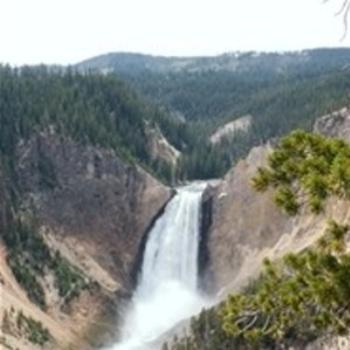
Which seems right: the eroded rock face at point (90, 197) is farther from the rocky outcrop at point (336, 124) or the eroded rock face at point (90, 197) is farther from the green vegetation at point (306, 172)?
the green vegetation at point (306, 172)

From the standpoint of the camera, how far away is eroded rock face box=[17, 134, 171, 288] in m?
106

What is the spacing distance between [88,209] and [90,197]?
1609 mm

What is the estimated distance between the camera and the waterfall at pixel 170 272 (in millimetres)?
95688

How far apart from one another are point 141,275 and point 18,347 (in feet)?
101

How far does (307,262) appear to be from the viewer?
78.1ft

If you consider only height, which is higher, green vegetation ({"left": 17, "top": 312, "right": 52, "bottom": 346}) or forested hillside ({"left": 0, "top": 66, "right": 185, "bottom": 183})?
forested hillside ({"left": 0, "top": 66, "right": 185, "bottom": 183})

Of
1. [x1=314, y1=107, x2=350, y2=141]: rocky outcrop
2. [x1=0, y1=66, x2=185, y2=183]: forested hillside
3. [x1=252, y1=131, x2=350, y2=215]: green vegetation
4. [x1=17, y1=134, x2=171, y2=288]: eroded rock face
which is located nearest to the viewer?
[x1=252, y1=131, x2=350, y2=215]: green vegetation

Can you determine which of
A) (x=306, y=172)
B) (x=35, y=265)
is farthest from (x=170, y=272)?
(x=306, y=172)

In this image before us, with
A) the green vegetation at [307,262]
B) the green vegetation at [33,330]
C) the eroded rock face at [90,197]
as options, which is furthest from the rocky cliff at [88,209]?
the green vegetation at [307,262]

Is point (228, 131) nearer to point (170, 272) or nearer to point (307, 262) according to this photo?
point (170, 272)

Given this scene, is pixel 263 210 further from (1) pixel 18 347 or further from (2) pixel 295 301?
(2) pixel 295 301

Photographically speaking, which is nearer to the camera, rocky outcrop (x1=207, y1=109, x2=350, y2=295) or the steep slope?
the steep slope

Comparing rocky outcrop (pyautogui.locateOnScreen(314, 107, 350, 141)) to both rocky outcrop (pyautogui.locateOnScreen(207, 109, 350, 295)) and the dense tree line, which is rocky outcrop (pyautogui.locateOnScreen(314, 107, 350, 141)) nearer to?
rocky outcrop (pyautogui.locateOnScreen(207, 109, 350, 295))

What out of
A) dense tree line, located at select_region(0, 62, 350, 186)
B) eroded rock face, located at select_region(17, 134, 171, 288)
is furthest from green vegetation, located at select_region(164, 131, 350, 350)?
dense tree line, located at select_region(0, 62, 350, 186)
